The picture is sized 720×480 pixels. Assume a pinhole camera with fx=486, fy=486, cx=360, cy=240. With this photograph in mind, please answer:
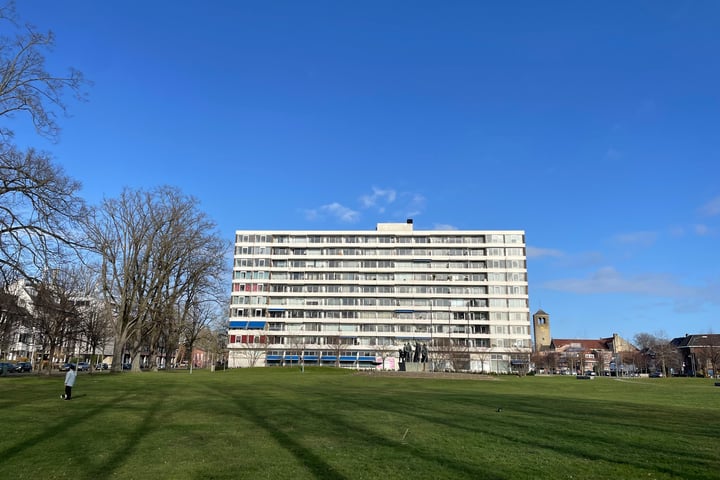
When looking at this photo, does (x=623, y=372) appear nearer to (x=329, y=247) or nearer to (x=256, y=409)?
(x=329, y=247)

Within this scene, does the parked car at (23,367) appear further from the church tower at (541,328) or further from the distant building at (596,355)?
the church tower at (541,328)

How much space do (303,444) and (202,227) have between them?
47742mm

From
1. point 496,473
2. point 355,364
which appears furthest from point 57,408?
point 355,364

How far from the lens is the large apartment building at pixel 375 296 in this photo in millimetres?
101812

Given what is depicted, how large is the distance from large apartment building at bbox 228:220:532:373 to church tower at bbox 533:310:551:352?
58614 mm

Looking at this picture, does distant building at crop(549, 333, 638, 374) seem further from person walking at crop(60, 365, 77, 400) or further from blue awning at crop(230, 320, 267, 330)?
person walking at crop(60, 365, 77, 400)

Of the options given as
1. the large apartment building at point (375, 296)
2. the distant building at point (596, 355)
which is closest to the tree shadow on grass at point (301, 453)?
the large apartment building at point (375, 296)

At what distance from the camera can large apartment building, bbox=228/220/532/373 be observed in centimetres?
10181

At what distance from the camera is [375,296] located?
347 ft

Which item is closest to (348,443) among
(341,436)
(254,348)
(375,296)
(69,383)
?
(341,436)

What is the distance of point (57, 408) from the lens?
59.1ft

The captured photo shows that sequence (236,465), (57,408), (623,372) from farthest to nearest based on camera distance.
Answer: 1. (623,372)
2. (57,408)
3. (236,465)

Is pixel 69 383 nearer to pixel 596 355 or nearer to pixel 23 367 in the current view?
pixel 23 367

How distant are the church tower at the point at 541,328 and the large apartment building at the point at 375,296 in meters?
58.6
